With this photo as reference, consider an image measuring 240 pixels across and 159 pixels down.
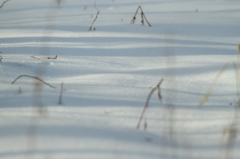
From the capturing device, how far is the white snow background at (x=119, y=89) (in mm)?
1079

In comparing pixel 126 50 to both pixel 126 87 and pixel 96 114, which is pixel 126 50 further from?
pixel 96 114

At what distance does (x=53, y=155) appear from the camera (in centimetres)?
99

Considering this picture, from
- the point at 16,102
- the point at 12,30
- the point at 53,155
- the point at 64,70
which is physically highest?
the point at 12,30

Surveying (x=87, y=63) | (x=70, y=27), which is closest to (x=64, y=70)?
(x=87, y=63)

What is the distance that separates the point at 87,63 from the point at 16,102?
2.54 feet

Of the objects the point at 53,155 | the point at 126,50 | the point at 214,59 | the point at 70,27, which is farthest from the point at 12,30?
the point at 53,155

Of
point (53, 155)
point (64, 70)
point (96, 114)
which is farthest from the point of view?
point (64, 70)

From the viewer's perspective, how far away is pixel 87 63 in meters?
2.13

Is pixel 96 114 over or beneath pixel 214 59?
beneath

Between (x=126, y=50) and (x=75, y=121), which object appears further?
(x=126, y=50)

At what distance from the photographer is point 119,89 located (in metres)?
1.62

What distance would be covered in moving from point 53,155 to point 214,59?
1.45 metres

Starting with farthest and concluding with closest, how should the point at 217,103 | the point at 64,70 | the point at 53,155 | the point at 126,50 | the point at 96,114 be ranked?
the point at 126,50 → the point at 64,70 → the point at 217,103 → the point at 96,114 → the point at 53,155

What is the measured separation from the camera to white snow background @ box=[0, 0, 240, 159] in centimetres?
108
